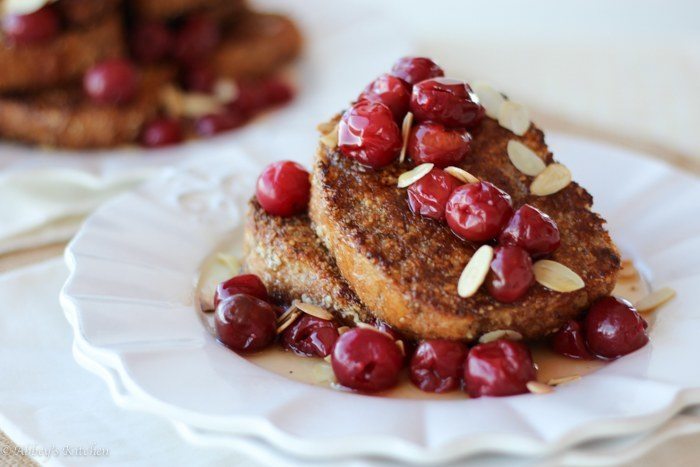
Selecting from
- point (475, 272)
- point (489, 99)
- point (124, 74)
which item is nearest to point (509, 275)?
point (475, 272)

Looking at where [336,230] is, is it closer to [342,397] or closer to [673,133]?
[342,397]

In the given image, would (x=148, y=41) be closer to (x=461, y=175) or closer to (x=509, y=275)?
(x=461, y=175)

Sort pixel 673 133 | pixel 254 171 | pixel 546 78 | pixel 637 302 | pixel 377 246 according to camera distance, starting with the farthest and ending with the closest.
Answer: pixel 546 78
pixel 673 133
pixel 254 171
pixel 637 302
pixel 377 246

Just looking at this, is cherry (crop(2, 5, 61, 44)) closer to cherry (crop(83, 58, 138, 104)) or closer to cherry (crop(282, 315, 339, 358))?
cherry (crop(83, 58, 138, 104))

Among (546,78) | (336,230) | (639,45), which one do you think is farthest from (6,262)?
(639,45)

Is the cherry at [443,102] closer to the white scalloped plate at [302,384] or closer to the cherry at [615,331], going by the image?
the cherry at [615,331]

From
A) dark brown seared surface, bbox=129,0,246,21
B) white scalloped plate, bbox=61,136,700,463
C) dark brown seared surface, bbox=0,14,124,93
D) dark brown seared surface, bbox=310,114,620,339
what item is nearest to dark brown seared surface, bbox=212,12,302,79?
dark brown seared surface, bbox=129,0,246,21

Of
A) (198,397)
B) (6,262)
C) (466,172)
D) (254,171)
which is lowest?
(6,262)

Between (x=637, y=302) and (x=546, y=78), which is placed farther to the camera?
(x=546, y=78)

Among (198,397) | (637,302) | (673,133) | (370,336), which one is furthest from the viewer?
(673,133)
